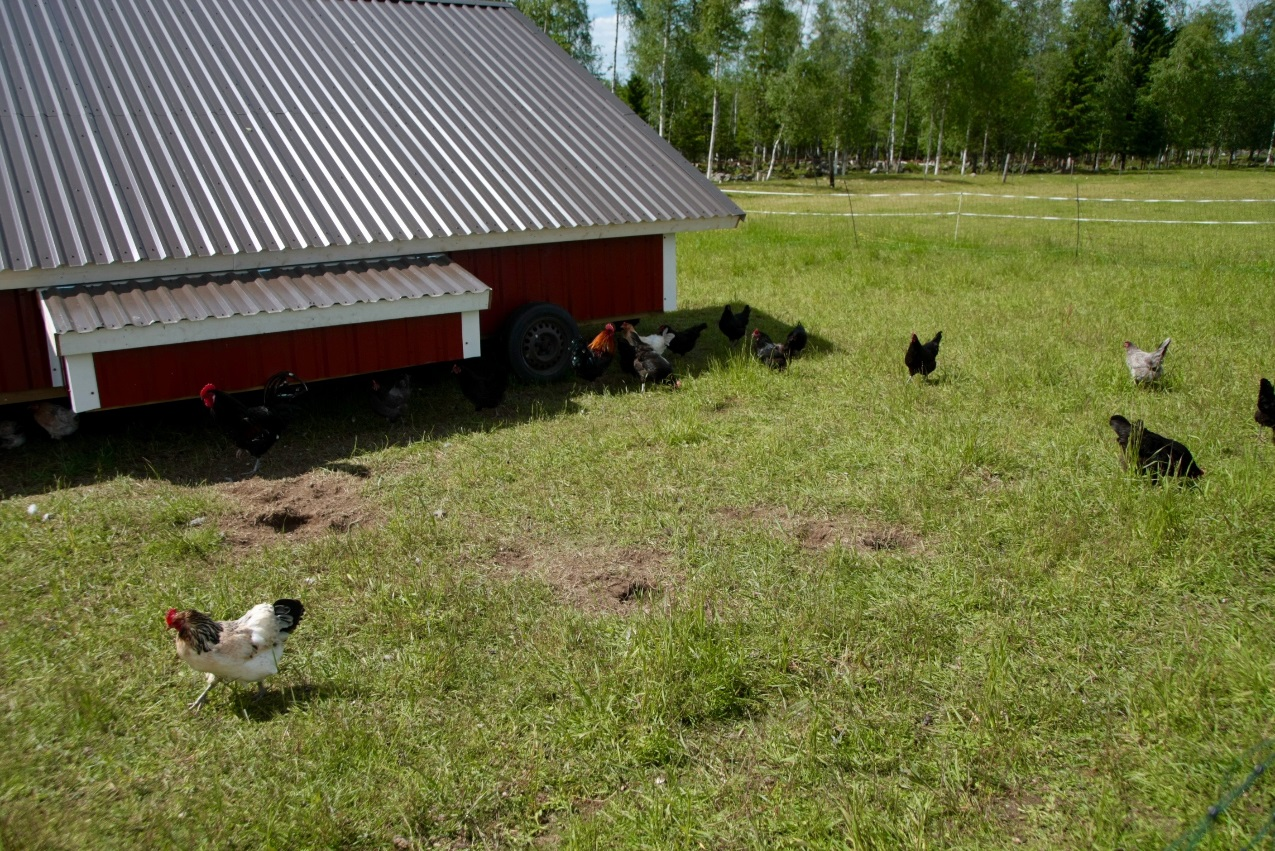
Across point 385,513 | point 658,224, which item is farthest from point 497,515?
point 658,224

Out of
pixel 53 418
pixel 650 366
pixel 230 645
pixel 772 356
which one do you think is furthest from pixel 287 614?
pixel 772 356

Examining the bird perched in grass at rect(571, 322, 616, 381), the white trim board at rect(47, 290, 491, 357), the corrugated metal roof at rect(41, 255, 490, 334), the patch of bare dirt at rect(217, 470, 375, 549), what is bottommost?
the patch of bare dirt at rect(217, 470, 375, 549)

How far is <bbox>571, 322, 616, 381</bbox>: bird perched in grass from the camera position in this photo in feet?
34.6

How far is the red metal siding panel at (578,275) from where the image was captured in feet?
34.8

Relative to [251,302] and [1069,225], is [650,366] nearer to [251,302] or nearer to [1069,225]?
[251,302]

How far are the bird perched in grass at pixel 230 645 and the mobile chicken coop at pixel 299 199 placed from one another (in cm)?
400

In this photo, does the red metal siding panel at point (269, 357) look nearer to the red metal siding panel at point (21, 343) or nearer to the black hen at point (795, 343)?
the red metal siding panel at point (21, 343)

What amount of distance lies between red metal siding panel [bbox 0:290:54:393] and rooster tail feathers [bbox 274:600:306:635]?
4.84 m

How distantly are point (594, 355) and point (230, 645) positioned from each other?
21.5ft

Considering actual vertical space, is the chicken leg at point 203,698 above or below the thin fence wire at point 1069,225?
below

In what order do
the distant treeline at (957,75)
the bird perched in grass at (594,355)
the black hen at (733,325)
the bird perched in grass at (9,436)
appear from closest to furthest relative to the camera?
the bird perched in grass at (9,436), the bird perched in grass at (594,355), the black hen at (733,325), the distant treeline at (957,75)

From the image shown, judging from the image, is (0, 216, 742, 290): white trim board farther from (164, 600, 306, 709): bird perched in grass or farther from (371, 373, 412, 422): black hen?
(164, 600, 306, 709): bird perched in grass

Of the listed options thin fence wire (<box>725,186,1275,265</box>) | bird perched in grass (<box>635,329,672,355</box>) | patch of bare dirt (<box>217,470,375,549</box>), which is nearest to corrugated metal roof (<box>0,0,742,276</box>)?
bird perched in grass (<box>635,329,672,355</box>)

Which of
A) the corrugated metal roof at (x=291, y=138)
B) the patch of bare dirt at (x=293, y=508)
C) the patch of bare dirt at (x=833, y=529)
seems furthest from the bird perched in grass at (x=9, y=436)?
the patch of bare dirt at (x=833, y=529)
